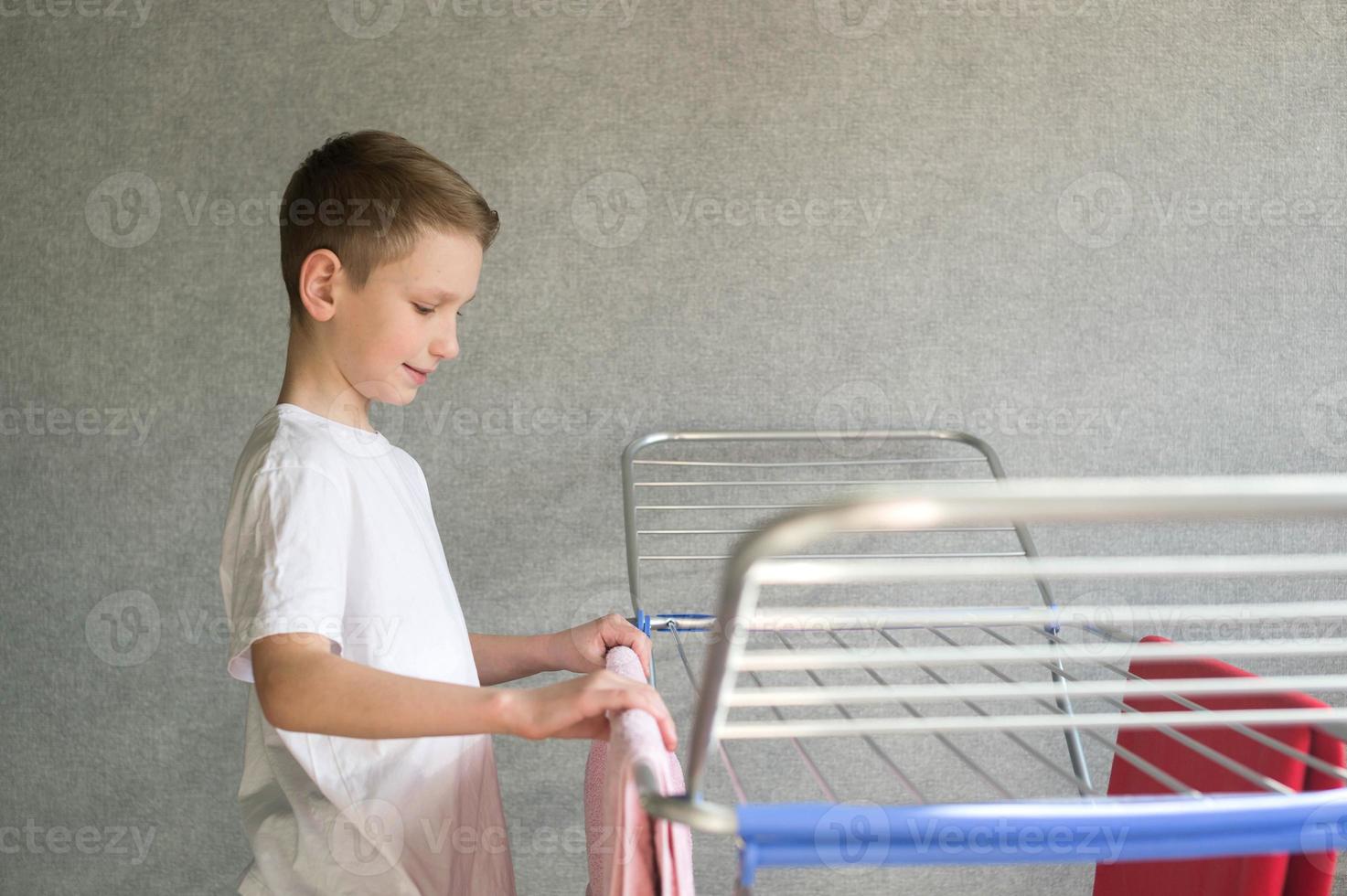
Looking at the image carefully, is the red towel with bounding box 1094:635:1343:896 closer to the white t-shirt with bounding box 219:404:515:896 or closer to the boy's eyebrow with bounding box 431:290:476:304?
the white t-shirt with bounding box 219:404:515:896

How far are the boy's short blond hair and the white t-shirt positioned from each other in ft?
0.47

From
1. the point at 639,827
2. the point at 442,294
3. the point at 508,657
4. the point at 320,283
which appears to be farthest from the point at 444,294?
the point at 639,827

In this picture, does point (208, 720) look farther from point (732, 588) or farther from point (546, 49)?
point (732, 588)

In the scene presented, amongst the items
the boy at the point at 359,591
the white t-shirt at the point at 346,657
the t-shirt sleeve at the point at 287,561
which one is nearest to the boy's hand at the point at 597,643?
the boy at the point at 359,591

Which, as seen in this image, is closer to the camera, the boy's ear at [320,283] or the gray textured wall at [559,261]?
the boy's ear at [320,283]

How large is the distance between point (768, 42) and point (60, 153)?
100 centimetres

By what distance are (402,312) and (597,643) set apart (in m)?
0.35

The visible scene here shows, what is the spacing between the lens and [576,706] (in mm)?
685

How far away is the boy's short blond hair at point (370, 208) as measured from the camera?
3.03 ft

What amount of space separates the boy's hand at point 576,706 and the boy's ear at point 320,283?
408 mm

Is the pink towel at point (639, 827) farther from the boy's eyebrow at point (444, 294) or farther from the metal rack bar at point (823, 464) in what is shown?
the metal rack bar at point (823, 464)

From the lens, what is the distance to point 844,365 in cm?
157

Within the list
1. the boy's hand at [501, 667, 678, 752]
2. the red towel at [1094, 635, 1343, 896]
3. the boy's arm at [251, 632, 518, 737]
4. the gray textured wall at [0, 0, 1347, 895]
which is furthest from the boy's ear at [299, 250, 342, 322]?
the red towel at [1094, 635, 1343, 896]

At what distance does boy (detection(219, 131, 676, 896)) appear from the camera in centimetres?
77
